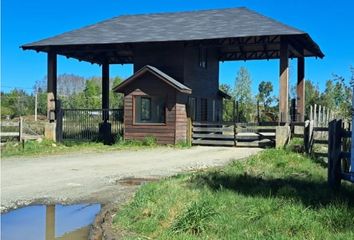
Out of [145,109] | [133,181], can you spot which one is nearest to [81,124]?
[145,109]

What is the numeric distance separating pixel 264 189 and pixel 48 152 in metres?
14.0

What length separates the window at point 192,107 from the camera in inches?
964

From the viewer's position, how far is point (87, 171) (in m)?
13.9

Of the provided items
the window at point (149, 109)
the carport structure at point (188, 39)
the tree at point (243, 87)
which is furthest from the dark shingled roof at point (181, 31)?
the tree at point (243, 87)

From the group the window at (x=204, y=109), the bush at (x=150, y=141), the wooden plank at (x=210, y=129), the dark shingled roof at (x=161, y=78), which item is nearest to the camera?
the dark shingled roof at (x=161, y=78)

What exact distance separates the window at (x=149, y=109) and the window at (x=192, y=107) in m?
1.57

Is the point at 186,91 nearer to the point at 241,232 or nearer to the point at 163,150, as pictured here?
the point at 163,150

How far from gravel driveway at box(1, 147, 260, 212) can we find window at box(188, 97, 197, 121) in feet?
11.3

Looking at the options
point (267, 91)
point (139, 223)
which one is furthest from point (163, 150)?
point (267, 91)

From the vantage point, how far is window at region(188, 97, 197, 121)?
964 inches

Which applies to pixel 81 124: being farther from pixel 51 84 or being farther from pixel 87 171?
pixel 87 171

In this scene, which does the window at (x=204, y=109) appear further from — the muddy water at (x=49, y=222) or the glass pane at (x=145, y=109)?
the muddy water at (x=49, y=222)

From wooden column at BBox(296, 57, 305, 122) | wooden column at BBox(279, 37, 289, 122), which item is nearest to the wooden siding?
wooden column at BBox(279, 37, 289, 122)

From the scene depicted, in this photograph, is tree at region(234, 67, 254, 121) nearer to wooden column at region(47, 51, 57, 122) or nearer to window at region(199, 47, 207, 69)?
window at region(199, 47, 207, 69)
